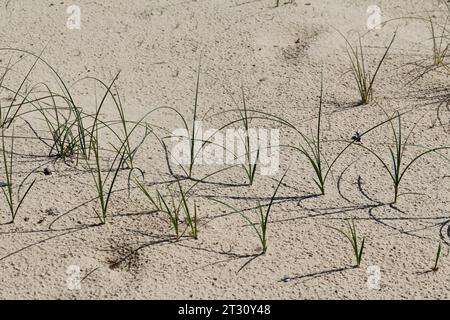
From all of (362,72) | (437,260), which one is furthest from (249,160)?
(362,72)

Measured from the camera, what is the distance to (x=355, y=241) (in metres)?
2.66

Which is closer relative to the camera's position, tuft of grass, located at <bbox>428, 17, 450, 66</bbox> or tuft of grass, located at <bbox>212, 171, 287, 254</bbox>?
tuft of grass, located at <bbox>212, 171, 287, 254</bbox>

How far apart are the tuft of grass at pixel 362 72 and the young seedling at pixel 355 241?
764 mm

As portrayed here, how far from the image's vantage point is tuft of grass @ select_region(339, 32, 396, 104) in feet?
11.5

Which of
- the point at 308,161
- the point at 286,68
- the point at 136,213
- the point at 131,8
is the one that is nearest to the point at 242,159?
the point at 308,161

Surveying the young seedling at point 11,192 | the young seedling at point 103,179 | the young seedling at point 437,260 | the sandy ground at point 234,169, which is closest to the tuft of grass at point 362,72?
the sandy ground at point 234,169

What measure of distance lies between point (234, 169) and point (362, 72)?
2.89 feet

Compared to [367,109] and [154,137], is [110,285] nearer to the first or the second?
[154,137]

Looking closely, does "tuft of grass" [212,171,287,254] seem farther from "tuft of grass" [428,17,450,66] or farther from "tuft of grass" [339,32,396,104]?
"tuft of grass" [428,17,450,66]

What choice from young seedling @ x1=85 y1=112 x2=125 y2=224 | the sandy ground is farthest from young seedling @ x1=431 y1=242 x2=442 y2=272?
young seedling @ x1=85 y1=112 x2=125 y2=224

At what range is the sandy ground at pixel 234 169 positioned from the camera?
8.97ft

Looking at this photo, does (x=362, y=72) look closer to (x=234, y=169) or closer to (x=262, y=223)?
(x=234, y=169)

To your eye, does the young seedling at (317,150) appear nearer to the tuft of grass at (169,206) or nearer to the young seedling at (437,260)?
the tuft of grass at (169,206)

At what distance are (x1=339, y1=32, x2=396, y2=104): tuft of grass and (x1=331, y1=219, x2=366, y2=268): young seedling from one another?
2.51 ft
